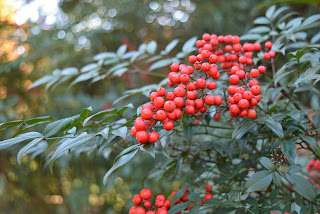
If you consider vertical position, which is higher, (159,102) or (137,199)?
(159,102)

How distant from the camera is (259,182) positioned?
1.93ft

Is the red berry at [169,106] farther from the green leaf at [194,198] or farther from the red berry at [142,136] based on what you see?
the green leaf at [194,198]

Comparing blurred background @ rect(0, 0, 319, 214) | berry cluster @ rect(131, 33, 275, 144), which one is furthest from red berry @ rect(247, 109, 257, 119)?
blurred background @ rect(0, 0, 319, 214)

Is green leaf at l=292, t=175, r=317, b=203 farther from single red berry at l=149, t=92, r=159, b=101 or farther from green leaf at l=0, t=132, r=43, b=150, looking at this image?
green leaf at l=0, t=132, r=43, b=150

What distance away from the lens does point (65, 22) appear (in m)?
2.24

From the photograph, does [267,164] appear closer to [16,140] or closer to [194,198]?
[194,198]

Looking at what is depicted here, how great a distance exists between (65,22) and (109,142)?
1761 mm

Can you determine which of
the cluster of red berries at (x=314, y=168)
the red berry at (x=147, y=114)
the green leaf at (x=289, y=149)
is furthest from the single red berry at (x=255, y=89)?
the cluster of red berries at (x=314, y=168)

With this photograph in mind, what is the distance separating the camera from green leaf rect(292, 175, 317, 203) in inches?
22.7

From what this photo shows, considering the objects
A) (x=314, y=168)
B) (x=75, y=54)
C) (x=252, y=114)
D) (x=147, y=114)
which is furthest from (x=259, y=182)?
(x=75, y=54)

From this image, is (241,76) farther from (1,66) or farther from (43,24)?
(43,24)

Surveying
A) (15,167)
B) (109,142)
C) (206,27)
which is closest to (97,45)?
(206,27)

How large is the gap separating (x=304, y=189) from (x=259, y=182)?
8 centimetres

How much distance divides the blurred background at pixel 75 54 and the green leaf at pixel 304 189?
151cm
